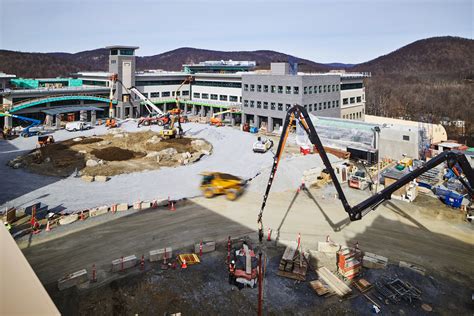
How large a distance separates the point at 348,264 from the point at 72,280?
13.4 metres

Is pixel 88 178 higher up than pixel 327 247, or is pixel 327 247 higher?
pixel 88 178

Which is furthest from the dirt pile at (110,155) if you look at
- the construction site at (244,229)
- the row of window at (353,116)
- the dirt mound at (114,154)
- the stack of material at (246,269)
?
the row of window at (353,116)

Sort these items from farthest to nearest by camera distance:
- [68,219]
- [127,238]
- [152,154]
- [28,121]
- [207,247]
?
[28,121] → [152,154] → [68,219] → [127,238] → [207,247]

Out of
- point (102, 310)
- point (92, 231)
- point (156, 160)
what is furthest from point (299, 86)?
point (102, 310)

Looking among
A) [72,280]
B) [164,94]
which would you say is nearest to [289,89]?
[164,94]

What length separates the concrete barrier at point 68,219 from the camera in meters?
22.4

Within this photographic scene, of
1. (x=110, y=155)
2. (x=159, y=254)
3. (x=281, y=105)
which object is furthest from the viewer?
(x=281, y=105)

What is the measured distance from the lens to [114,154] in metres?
40.4

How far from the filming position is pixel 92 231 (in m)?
21.3

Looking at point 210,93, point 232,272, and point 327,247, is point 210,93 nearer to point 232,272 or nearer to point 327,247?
point 327,247

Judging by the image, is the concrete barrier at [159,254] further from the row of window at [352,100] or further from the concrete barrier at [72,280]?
the row of window at [352,100]

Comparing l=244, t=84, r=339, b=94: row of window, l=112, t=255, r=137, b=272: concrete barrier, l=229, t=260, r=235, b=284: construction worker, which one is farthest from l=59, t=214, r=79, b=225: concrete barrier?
l=244, t=84, r=339, b=94: row of window

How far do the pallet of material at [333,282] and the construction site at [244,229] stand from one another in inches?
2.8

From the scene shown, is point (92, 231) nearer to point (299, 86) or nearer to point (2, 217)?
point (2, 217)
